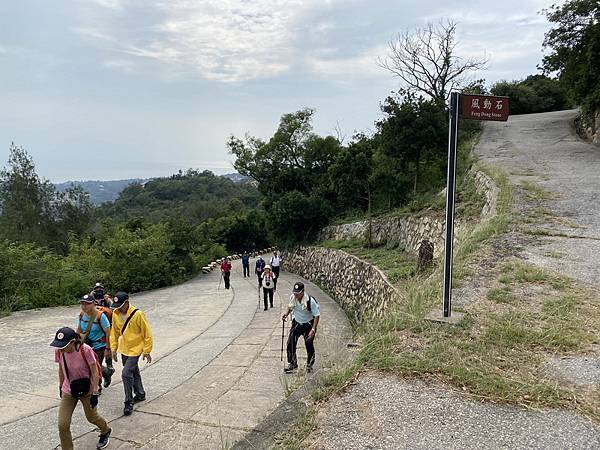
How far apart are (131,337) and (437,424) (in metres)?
4.29

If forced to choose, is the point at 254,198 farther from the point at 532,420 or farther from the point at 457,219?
the point at 532,420

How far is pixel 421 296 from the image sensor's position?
5340 millimetres

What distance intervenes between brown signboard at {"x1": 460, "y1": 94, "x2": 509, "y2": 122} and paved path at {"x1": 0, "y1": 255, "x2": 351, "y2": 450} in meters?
2.88

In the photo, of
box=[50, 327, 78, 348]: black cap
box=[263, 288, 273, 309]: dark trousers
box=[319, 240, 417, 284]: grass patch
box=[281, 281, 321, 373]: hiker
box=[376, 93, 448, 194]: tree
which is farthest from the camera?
box=[376, 93, 448, 194]: tree

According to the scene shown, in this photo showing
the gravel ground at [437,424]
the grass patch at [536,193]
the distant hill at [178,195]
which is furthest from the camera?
the distant hill at [178,195]

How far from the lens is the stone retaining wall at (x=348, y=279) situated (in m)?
11.4

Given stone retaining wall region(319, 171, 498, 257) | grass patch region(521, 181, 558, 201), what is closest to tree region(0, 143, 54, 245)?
stone retaining wall region(319, 171, 498, 257)

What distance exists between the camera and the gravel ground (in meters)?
2.72

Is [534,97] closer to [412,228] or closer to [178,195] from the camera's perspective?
[412,228]

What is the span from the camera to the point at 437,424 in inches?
116

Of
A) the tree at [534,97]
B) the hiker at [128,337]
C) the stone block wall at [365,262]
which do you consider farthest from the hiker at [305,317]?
the tree at [534,97]

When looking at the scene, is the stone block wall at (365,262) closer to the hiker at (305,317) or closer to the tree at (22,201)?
the hiker at (305,317)

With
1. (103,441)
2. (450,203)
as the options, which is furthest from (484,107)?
(103,441)

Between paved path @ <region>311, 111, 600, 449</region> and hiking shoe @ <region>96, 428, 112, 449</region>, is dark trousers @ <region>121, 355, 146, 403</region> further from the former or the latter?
paved path @ <region>311, 111, 600, 449</region>
